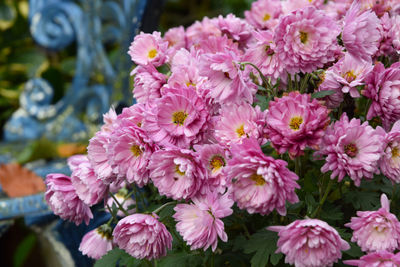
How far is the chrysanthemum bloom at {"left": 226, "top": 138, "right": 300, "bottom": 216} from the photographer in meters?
0.63

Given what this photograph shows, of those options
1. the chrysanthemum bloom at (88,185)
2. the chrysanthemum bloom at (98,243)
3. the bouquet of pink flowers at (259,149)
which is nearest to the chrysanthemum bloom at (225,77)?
the bouquet of pink flowers at (259,149)

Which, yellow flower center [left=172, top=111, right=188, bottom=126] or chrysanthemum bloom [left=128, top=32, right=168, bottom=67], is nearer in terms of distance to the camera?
yellow flower center [left=172, top=111, right=188, bottom=126]

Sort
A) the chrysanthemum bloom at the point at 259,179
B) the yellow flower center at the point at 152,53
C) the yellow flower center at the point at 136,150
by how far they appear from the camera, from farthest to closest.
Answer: the yellow flower center at the point at 152,53 < the yellow flower center at the point at 136,150 < the chrysanthemum bloom at the point at 259,179

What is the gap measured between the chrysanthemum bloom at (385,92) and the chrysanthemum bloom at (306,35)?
0.26ft

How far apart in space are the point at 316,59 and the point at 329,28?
1.7 inches

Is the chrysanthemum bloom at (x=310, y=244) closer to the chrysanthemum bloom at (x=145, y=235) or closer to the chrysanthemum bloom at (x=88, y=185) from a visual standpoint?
the chrysanthemum bloom at (x=145, y=235)

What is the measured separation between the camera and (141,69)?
859 millimetres

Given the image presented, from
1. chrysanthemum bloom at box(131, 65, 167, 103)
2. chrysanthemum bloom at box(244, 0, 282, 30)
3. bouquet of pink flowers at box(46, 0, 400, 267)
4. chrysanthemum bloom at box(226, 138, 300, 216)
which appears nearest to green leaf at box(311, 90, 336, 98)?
bouquet of pink flowers at box(46, 0, 400, 267)

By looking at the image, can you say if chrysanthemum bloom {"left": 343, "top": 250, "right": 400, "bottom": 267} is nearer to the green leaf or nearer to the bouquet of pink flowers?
the bouquet of pink flowers

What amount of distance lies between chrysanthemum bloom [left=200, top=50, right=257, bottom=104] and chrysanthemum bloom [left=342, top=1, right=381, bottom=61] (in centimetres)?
15

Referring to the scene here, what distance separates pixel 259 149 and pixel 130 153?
0.19m

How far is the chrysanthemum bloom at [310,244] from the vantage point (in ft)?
2.10

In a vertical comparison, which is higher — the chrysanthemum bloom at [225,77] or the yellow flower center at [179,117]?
the chrysanthemum bloom at [225,77]

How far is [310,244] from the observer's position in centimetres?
64
